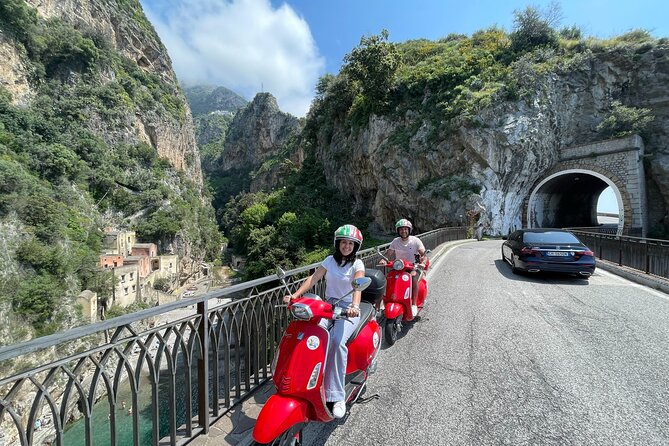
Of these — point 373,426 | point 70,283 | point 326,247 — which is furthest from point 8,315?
point 373,426

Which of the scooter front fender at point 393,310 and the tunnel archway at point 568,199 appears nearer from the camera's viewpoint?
the scooter front fender at point 393,310

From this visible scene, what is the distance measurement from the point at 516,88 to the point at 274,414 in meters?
32.2

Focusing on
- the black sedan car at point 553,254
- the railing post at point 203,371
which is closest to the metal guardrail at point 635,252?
the black sedan car at point 553,254

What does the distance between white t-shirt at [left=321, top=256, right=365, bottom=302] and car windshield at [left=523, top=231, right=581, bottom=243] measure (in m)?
7.65

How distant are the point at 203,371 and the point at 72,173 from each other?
155 feet

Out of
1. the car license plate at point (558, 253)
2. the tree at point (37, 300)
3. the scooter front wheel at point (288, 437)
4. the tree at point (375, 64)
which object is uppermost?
the tree at point (375, 64)

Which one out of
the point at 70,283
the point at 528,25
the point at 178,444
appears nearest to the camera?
the point at 178,444

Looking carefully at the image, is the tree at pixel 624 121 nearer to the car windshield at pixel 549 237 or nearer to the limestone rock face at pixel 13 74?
the car windshield at pixel 549 237

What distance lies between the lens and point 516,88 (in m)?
26.9

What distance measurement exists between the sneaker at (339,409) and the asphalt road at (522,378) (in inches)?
13.7

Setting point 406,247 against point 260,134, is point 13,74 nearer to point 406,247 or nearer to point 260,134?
point 406,247

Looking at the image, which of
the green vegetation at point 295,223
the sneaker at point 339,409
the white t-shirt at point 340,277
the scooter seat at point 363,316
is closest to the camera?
the sneaker at point 339,409

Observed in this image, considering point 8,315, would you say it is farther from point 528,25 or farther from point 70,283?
point 528,25

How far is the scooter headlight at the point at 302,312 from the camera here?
7.75 feet
